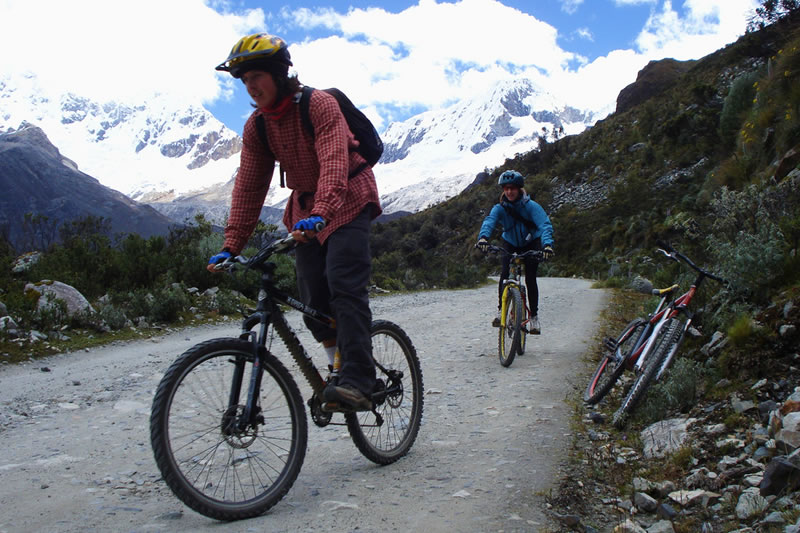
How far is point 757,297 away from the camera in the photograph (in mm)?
5027

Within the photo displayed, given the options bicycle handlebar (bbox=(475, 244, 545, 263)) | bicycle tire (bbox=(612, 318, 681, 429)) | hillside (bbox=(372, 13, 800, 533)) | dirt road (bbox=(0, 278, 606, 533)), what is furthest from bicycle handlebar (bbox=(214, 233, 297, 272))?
bicycle handlebar (bbox=(475, 244, 545, 263))

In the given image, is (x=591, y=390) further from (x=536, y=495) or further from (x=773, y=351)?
(x=536, y=495)

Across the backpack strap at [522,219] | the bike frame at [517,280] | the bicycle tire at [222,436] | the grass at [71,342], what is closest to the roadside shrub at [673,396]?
the bicycle tire at [222,436]

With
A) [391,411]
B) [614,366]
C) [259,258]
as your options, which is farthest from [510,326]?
[259,258]

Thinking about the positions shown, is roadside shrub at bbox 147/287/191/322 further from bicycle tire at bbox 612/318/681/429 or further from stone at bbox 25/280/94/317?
bicycle tire at bbox 612/318/681/429

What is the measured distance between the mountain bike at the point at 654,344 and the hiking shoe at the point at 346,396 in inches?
80.4

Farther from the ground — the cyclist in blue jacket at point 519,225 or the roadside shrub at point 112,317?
the cyclist in blue jacket at point 519,225

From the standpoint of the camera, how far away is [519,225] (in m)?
7.63

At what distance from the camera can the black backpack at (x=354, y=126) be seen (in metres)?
3.41

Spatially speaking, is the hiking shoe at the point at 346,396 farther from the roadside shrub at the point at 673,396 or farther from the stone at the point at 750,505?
the roadside shrub at the point at 673,396

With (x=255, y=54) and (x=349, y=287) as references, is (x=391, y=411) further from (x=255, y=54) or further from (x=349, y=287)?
(x=255, y=54)

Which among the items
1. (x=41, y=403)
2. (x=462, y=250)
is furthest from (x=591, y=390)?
(x=462, y=250)

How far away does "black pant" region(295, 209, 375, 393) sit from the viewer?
3.37 m

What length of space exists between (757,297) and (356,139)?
11.7ft
